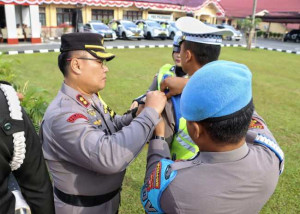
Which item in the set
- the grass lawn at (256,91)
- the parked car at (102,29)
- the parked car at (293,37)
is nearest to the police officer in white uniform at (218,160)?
the grass lawn at (256,91)

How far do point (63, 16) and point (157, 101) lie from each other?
24213 mm

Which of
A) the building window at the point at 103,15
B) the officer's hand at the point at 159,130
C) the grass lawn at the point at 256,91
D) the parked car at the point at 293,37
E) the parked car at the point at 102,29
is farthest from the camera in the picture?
the parked car at the point at 293,37

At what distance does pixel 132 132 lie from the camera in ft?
4.45

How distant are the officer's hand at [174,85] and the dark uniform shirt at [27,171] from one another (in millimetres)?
751

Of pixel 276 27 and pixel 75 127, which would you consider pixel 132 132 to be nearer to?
pixel 75 127

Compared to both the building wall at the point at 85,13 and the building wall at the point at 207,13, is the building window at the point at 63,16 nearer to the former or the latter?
the building wall at the point at 85,13

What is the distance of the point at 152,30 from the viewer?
2106cm

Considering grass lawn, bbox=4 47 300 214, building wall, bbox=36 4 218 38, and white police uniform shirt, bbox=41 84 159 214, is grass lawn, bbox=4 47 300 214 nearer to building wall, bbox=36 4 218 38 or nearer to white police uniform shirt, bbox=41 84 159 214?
white police uniform shirt, bbox=41 84 159 214

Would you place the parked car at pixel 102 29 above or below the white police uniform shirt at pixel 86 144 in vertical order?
below

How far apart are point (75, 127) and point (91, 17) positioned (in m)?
25.5

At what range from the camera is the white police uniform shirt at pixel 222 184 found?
3.24ft

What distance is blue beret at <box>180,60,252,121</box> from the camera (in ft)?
3.07

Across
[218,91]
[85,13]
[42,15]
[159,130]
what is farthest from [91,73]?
[85,13]

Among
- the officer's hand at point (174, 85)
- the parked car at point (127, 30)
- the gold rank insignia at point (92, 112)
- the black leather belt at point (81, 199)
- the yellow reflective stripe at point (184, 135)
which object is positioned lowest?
the parked car at point (127, 30)
